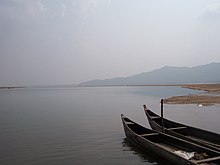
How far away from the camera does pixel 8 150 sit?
1502 centimetres

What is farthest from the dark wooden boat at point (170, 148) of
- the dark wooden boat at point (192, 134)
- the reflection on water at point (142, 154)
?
the dark wooden boat at point (192, 134)

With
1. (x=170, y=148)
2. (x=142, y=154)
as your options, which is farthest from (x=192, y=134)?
(x=142, y=154)

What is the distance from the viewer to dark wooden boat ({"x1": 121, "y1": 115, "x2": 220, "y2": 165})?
9547 millimetres

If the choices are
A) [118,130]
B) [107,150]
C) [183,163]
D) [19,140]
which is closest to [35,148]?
[19,140]

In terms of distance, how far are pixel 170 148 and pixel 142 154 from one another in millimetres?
1483

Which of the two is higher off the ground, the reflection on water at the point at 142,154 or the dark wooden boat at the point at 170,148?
the dark wooden boat at the point at 170,148

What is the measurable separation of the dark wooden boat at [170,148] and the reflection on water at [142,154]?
22cm

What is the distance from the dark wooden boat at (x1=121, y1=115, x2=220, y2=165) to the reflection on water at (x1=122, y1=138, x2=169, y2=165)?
0.22m

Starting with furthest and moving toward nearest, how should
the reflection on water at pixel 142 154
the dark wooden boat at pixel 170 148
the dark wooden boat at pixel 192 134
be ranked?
the dark wooden boat at pixel 192 134 → the reflection on water at pixel 142 154 → the dark wooden boat at pixel 170 148

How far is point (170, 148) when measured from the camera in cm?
1321

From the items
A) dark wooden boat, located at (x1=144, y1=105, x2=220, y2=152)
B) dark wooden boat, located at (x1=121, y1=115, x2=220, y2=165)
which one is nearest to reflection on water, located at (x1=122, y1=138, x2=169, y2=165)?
dark wooden boat, located at (x1=121, y1=115, x2=220, y2=165)

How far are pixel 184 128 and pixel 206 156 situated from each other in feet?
18.5

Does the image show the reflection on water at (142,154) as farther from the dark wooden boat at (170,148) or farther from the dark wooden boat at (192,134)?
the dark wooden boat at (192,134)

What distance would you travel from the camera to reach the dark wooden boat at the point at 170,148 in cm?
955
